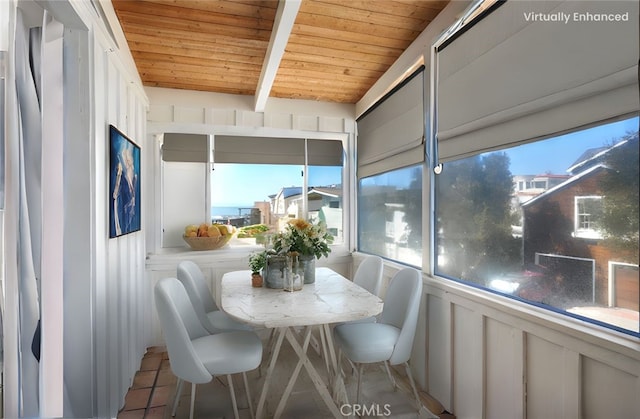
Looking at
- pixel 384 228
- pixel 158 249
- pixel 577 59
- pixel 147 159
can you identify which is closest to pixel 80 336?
pixel 158 249

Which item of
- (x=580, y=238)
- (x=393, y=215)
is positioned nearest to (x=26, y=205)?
(x=580, y=238)

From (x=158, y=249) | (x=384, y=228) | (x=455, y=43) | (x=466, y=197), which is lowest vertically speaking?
(x=158, y=249)

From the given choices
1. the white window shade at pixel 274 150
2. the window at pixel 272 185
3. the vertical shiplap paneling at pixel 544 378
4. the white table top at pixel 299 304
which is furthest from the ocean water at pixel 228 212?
the vertical shiplap paneling at pixel 544 378

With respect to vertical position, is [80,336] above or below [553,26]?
below

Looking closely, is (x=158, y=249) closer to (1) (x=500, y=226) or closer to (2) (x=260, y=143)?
(2) (x=260, y=143)

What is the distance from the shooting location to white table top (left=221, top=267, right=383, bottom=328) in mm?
1595

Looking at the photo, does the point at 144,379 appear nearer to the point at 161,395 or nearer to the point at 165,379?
the point at 165,379

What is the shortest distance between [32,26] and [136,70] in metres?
1.32

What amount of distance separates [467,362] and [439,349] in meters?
0.27

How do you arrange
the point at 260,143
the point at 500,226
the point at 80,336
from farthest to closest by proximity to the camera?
the point at 260,143, the point at 500,226, the point at 80,336

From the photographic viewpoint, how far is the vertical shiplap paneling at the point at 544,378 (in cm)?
138

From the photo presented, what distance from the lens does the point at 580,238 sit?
1.36m

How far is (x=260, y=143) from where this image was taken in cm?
342

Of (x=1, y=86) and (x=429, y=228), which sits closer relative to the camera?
(x=1, y=86)
